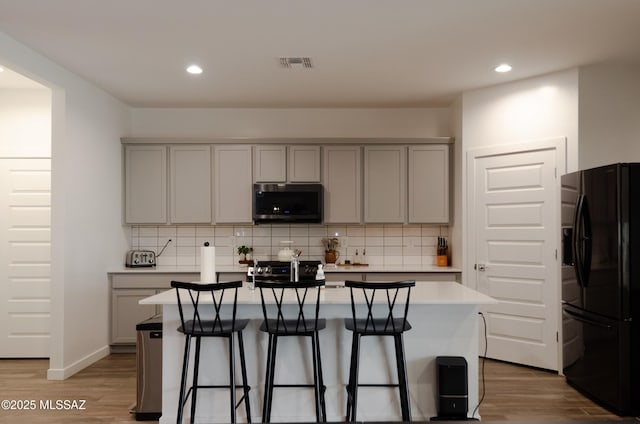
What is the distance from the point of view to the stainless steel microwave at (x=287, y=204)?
206 inches

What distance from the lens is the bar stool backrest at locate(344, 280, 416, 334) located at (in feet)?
9.11

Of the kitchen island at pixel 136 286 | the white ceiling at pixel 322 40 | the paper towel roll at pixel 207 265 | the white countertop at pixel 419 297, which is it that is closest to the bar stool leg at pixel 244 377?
the white countertop at pixel 419 297

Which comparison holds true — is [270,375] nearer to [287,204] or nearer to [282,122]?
[287,204]

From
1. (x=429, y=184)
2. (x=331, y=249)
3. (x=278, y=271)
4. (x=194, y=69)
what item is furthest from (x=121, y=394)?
(x=429, y=184)

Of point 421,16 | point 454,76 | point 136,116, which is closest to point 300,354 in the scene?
point 421,16

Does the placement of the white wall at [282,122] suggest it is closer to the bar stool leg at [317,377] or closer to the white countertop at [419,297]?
the white countertop at [419,297]

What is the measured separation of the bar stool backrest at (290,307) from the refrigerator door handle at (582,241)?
82.1 inches

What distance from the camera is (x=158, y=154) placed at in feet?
17.5

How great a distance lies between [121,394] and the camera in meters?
3.79

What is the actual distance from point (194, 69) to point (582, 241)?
3.53 metres

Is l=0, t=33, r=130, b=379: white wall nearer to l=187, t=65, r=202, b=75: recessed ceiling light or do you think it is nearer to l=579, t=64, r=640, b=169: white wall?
l=187, t=65, r=202, b=75: recessed ceiling light

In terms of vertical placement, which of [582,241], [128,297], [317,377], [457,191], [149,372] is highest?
[457,191]

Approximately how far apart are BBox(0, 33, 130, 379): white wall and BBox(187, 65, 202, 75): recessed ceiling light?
3.66 feet

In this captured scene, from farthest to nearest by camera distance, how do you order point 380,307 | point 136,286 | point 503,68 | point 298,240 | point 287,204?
point 298,240
point 287,204
point 136,286
point 503,68
point 380,307
